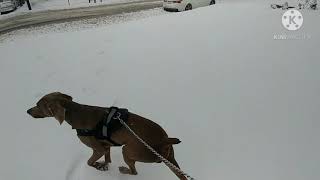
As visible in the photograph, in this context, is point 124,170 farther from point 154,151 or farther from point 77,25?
point 77,25

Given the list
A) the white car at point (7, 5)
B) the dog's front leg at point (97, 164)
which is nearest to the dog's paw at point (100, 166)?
the dog's front leg at point (97, 164)

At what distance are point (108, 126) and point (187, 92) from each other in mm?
2605

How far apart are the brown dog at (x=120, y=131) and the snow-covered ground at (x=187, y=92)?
475mm

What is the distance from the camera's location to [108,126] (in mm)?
3516

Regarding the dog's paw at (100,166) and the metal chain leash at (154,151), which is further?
the dog's paw at (100,166)

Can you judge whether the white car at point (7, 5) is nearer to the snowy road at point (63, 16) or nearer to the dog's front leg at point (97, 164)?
the snowy road at point (63, 16)

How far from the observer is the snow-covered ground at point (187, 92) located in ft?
13.5

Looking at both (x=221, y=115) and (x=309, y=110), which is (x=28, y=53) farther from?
(x=309, y=110)

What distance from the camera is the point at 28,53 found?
8141 mm

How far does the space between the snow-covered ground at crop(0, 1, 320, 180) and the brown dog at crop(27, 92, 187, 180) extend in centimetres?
48

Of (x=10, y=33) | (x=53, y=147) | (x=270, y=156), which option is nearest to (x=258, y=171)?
(x=270, y=156)

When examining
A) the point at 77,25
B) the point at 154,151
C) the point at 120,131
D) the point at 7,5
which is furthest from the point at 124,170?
the point at 7,5

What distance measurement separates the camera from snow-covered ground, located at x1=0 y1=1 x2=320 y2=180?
4117mm

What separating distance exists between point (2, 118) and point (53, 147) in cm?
144
